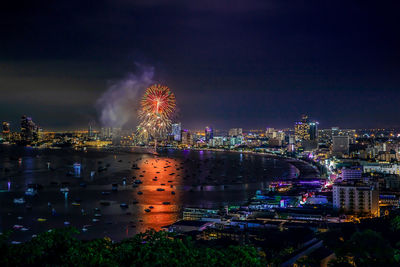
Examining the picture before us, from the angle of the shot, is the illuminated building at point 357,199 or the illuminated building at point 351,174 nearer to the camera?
Result: the illuminated building at point 357,199

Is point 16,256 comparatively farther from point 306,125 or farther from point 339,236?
point 306,125

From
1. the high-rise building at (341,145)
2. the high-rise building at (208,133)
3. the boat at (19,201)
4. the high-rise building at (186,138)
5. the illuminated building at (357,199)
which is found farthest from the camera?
the high-rise building at (208,133)

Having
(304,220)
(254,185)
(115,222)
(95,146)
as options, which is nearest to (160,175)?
(254,185)

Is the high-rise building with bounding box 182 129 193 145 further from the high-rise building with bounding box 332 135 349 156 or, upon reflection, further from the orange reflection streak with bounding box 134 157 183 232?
the orange reflection streak with bounding box 134 157 183 232

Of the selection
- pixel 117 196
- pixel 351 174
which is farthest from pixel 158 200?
pixel 351 174

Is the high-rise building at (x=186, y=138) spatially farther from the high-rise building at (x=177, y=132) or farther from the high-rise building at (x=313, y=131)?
the high-rise building at (x=313, y=131)

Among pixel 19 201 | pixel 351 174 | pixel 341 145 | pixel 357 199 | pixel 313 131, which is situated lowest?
pixel 19 201

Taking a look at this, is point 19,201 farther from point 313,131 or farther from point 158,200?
point 313,131

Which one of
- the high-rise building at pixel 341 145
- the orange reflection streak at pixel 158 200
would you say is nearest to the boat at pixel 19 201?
the orange reflection streak at pixel 158 200
